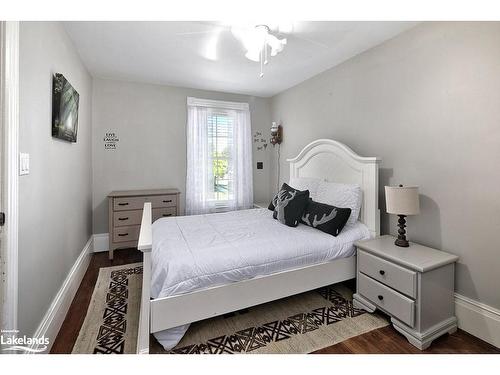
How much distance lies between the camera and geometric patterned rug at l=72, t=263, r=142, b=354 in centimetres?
156

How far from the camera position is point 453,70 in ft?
5.85

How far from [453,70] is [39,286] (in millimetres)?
3219

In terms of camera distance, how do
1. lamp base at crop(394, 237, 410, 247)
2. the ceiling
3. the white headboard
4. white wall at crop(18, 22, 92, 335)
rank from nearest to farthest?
white wall at crop(18, 22, 92, 335) < lamp base at crop(394, 237, 410, 247) < the ceiling < the white headboard

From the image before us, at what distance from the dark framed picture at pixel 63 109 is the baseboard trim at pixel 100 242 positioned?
161 centimetres

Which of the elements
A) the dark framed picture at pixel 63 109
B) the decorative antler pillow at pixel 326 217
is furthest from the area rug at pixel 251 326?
the dark framed picture at pixel 63 109

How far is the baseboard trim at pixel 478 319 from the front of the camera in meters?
1.58

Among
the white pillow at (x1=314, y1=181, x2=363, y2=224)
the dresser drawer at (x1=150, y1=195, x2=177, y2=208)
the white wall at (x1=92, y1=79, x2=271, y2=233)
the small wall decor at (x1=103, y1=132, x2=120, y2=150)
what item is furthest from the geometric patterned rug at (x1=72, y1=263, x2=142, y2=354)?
the white pillow at (x1=314, y1=181, x2=363, y2=224)

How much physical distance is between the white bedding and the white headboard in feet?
→ 0.54

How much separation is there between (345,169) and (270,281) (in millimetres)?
1475

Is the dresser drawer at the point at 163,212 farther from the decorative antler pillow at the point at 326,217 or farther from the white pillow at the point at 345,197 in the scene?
the white pillow at the point at 345,197

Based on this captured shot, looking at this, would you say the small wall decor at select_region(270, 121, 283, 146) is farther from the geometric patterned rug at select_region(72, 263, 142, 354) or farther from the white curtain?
the geometric patterned rug at select_region(72, 263, 142, 354)

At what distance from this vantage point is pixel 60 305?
5.89 ft
